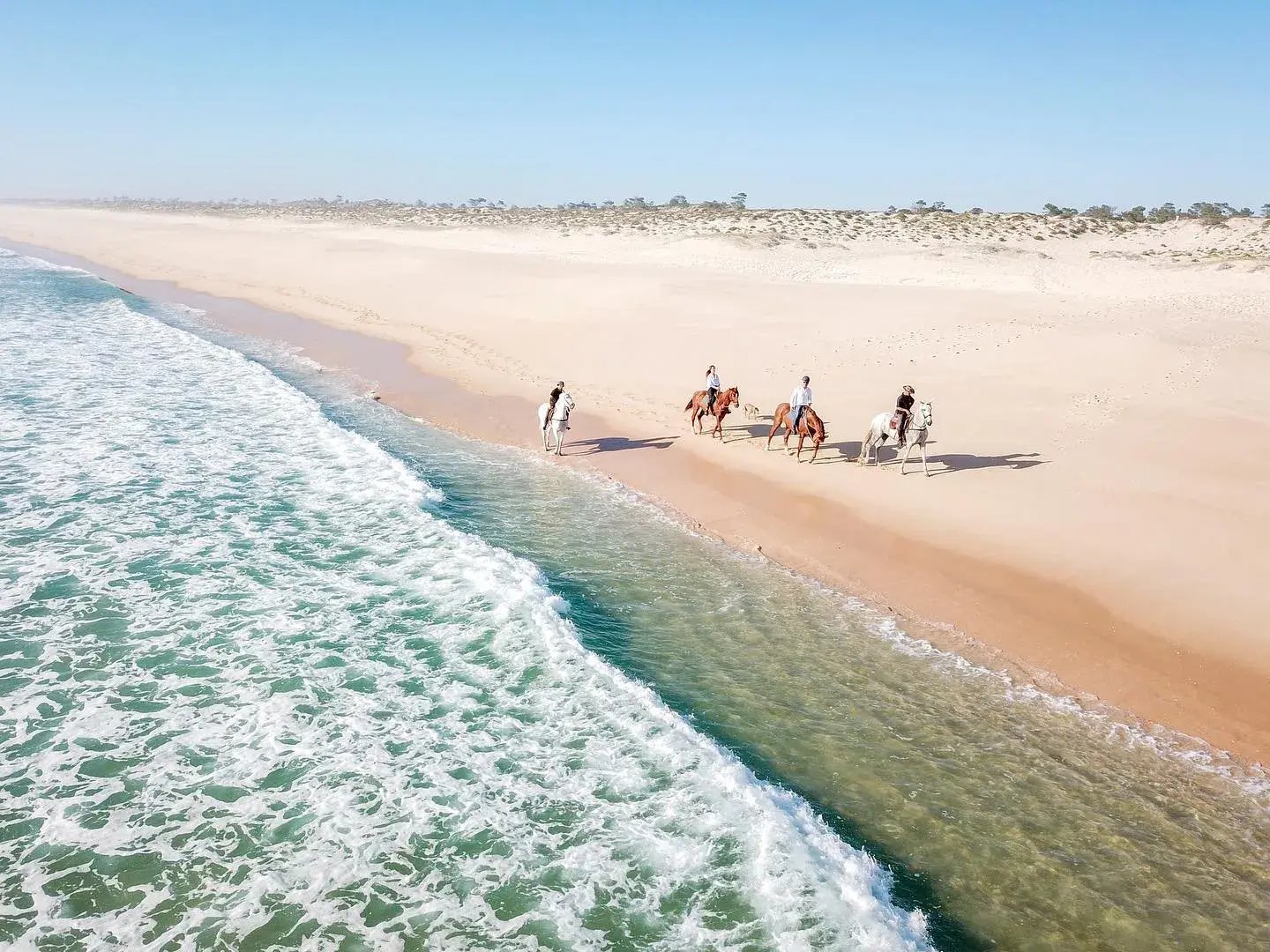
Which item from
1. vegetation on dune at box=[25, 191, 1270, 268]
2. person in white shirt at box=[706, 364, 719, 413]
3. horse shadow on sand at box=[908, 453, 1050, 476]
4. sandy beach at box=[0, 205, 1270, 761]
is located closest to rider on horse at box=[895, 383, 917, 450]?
sandy beach at box=[0, 205, 1270, 761]

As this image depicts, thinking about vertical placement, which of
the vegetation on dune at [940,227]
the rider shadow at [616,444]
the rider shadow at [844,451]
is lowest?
Answer: the rider shadow at [616,444]

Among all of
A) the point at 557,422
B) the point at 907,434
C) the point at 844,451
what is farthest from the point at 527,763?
the point at 844,451

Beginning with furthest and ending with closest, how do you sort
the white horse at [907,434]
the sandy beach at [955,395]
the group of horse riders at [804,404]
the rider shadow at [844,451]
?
the rider shadow at [844,451], the group of horse riders at [804,404], the white horse at [907,434], the sandy beach at [955,395]

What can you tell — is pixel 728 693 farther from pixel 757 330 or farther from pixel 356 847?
pixel 757 330

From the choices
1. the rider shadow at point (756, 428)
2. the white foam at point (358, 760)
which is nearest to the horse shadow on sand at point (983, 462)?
the rider shadow at point (756, 428)

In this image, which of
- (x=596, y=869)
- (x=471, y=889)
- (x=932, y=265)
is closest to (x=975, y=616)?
(x=596, y=869)

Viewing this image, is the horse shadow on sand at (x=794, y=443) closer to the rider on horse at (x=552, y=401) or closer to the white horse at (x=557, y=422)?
the white horse at (x=557, y=422)

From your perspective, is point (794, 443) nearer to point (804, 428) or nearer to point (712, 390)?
point (804, 428)
